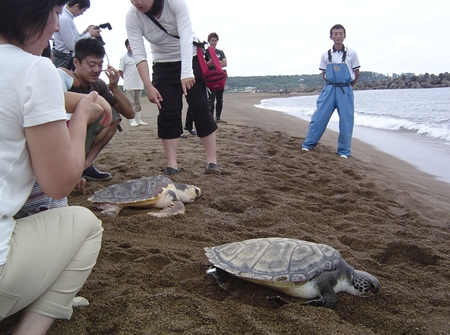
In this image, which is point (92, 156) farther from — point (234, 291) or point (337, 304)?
point (337, 304)

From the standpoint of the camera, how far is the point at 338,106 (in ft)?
21.4

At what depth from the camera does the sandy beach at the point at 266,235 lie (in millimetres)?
1741

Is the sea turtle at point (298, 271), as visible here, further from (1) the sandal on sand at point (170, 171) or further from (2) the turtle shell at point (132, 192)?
(1) the sandal on sand at point (170, 171)

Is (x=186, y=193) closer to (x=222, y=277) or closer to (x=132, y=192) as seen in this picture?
(x=132, y=192)

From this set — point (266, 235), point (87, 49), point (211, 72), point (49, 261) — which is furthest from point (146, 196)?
point (49, 261)

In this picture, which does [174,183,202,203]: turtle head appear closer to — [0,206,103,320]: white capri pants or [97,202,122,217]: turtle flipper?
[97,202,122,217]: turtle flipper

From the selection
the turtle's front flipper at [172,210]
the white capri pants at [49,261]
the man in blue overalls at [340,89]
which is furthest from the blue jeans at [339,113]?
the white capri pants at [49,261]

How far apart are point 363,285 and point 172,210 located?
167cm

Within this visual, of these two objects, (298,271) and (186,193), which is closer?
(298,271)

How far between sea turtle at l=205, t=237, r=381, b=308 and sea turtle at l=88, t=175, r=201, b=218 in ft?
3.77

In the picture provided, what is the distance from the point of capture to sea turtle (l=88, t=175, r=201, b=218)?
3273mm

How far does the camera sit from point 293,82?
105688mm

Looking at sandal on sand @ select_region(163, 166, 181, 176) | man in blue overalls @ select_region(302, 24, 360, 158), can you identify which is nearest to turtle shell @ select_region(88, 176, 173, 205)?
sandal on sand @ select_region(163, 166, 181, 176)

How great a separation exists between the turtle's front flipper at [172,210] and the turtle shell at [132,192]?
19 cm
